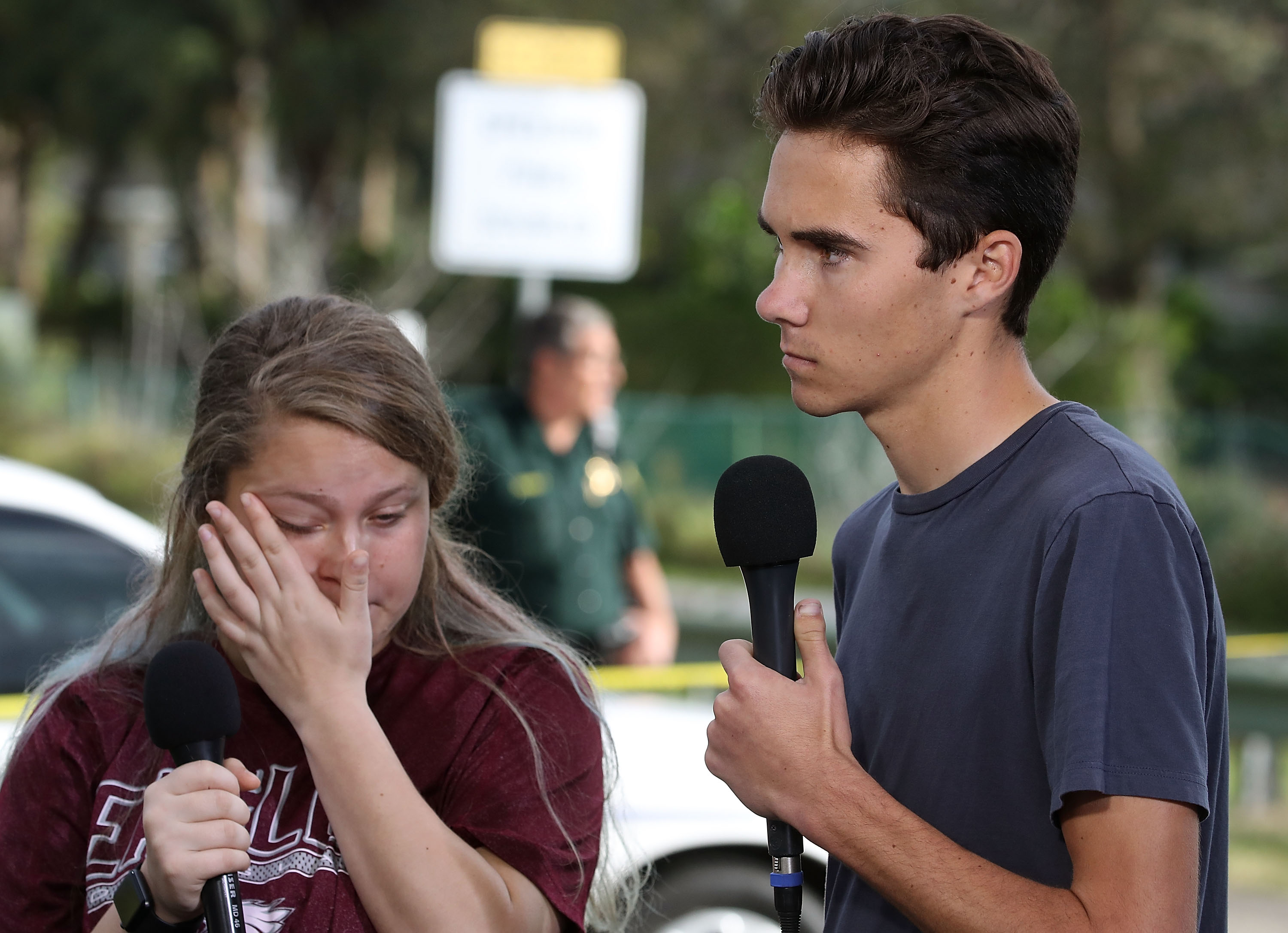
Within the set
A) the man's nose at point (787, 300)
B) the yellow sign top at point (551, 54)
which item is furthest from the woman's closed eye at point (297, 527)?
the yellow sign top at point (551, 54)

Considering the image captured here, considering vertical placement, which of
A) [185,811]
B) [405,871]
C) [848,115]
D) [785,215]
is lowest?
[405,871]

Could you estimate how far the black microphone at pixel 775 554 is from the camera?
1826 mm

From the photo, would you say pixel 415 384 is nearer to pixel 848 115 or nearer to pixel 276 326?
pixel 276 326

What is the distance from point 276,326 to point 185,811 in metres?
0.78

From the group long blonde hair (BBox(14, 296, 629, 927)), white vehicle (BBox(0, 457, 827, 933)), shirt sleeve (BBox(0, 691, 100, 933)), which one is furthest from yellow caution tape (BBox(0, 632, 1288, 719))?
shirt sleeve (BBox(0, 691, 100, 933))

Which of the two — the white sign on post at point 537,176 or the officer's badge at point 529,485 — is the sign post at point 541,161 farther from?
the officer's badge at point 529,485

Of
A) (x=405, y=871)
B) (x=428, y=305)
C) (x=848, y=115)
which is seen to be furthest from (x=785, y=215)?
A: (x=428, y=305)

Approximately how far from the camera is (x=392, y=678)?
217 centimetres

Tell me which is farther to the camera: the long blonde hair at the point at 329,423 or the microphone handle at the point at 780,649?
the long blonde hair at the point at 329,423

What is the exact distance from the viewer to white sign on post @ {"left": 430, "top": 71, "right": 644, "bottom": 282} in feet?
23.0

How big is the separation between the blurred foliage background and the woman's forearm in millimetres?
14706

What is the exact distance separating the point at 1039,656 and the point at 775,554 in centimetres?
36

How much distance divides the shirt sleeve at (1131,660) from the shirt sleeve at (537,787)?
70 centimetres

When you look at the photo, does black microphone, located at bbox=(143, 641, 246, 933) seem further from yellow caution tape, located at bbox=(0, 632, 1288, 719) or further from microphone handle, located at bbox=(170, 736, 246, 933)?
yellow caution tape, located at bbox=(0, 632, 1288, 719)
